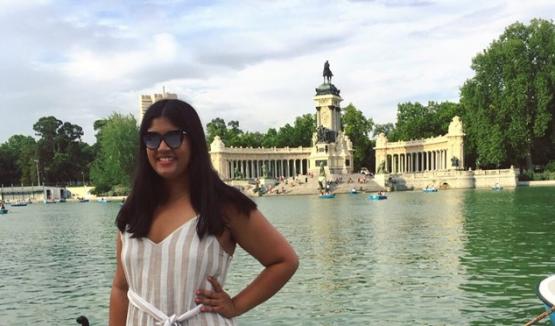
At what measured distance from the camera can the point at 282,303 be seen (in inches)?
502

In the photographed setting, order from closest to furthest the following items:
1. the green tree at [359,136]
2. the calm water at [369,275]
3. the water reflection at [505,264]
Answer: the water reflection at [505,264] → the calm water at [369,275] → the green tree at [359,136]

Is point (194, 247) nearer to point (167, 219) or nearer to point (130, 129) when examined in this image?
point (167, 219)

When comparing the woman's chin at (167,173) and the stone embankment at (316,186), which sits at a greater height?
the woman's chin at (167,173)

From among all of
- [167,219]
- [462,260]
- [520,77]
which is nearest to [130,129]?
[520,77]

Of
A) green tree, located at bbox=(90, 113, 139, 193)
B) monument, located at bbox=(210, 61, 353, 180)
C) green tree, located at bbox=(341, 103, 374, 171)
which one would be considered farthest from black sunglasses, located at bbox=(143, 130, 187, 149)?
green tree, located at bbox=(341, 103, 374, 171)

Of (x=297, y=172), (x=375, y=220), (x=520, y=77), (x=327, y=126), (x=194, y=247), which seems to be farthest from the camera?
(x=297, y=172)

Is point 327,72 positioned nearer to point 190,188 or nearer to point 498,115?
point 498,115

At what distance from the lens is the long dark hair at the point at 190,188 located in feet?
9.68

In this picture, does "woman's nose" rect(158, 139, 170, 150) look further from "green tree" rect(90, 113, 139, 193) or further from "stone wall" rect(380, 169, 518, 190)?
"stone wall" rect(380, 169, 518, 190)

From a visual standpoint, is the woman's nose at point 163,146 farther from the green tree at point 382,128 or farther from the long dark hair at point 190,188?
the green tree at point 382,128

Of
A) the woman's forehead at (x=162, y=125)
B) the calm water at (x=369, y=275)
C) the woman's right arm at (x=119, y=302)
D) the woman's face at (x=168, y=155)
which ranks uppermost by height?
the woman's forehead at (x=162, y=125)

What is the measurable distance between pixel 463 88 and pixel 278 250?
73876mm

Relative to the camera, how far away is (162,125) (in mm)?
3125

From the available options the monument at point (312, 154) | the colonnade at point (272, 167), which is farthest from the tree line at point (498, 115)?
the colonnade at point (272, 167)
